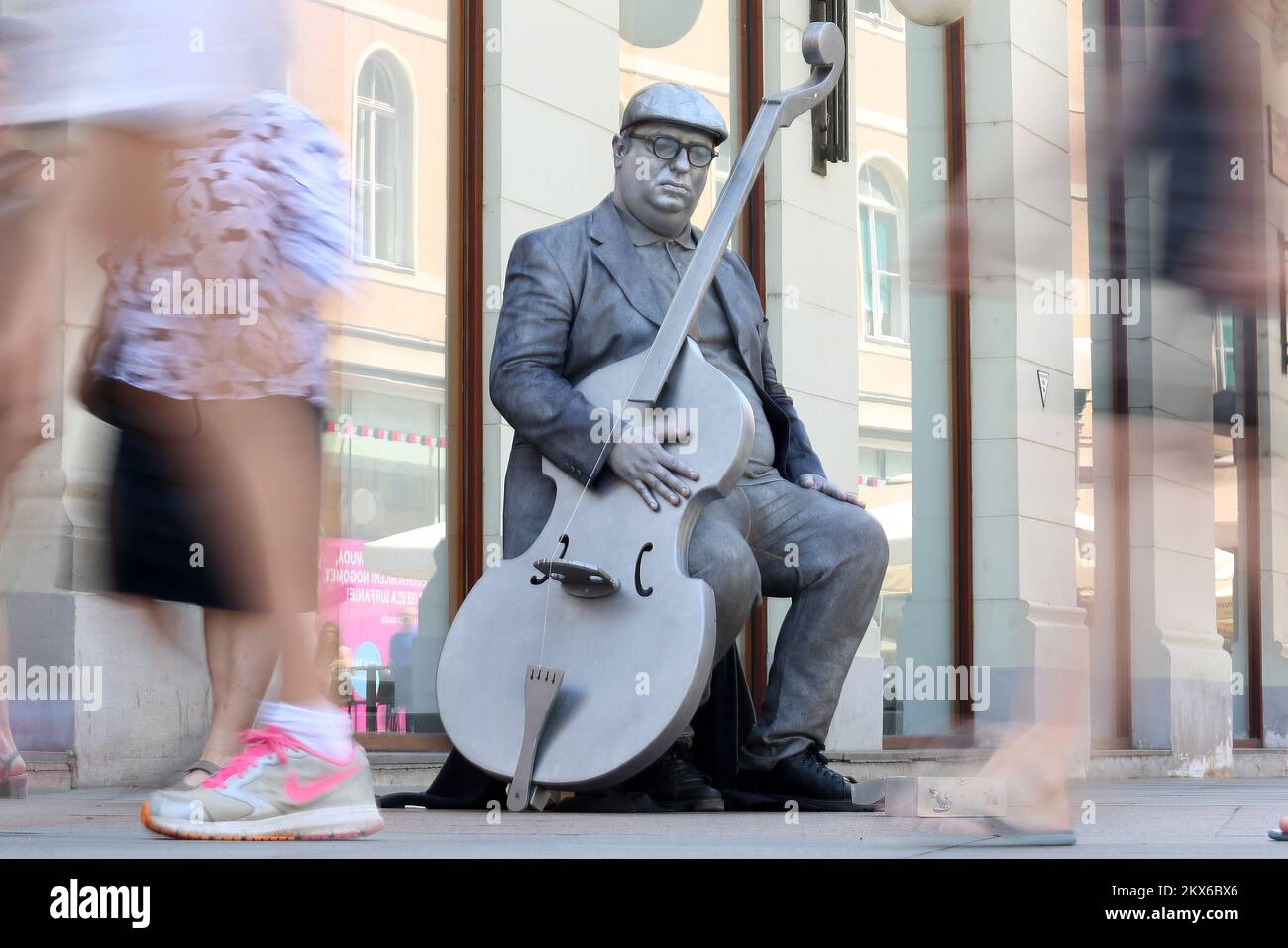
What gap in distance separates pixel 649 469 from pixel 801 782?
3.04 ft

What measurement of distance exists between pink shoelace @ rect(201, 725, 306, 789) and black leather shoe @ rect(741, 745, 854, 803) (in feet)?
5.96

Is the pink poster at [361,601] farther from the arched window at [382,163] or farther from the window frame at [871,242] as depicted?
the window frame at [871,242]

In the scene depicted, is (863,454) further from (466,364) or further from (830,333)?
(466,364)

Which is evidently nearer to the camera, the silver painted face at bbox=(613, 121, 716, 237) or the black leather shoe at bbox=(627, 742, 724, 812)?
the black leather shoe at bbox=(627, 742, 724, 812)

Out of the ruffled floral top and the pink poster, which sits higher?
the ruffled floral top

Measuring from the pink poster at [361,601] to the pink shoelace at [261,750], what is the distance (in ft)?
10.5

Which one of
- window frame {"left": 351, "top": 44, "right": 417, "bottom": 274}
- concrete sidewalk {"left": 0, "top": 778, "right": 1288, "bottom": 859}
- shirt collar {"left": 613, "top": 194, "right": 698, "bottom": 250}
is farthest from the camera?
window frame {"left": 351, "top": 44, "right": 417, "bottom": 274}

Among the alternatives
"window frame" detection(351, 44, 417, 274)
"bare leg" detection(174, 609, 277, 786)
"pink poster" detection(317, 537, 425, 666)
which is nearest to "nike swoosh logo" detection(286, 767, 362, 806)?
"bare leg" detection(174, 609, 277, 786)

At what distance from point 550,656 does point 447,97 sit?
324 centimetres

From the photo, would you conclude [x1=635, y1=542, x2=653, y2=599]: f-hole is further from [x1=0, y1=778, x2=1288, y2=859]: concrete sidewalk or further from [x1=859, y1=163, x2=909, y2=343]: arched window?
[x1=859, y1=163, x2=909, y2=343]: arched window

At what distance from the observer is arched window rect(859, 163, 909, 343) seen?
7.84 metres

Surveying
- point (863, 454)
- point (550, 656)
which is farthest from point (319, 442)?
point (863, 454)

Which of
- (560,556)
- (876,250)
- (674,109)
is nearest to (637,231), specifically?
(674,109)

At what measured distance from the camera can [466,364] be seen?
7.04 metres
